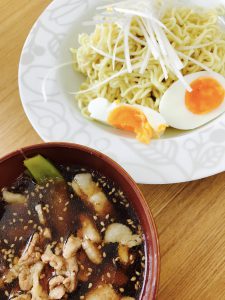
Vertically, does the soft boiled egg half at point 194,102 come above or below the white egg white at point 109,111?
below

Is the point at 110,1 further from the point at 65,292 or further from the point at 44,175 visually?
the point at 65,292

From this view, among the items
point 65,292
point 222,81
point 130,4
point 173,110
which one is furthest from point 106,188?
point 130,4

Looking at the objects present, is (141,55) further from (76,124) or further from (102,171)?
(102,171)

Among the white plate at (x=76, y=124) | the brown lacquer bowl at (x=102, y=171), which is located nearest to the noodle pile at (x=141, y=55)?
the white plate at (x=76, y=124)

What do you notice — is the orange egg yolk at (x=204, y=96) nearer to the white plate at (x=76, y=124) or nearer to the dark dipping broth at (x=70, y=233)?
the white plate at (x=76, y=124)

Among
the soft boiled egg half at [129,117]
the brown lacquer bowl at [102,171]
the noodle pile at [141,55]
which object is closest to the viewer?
the brown lacquer bowl at [102,171]

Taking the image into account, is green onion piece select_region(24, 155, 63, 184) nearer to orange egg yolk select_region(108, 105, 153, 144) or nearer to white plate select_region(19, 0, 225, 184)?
white plate select_region(19, 0, 225, 184)
